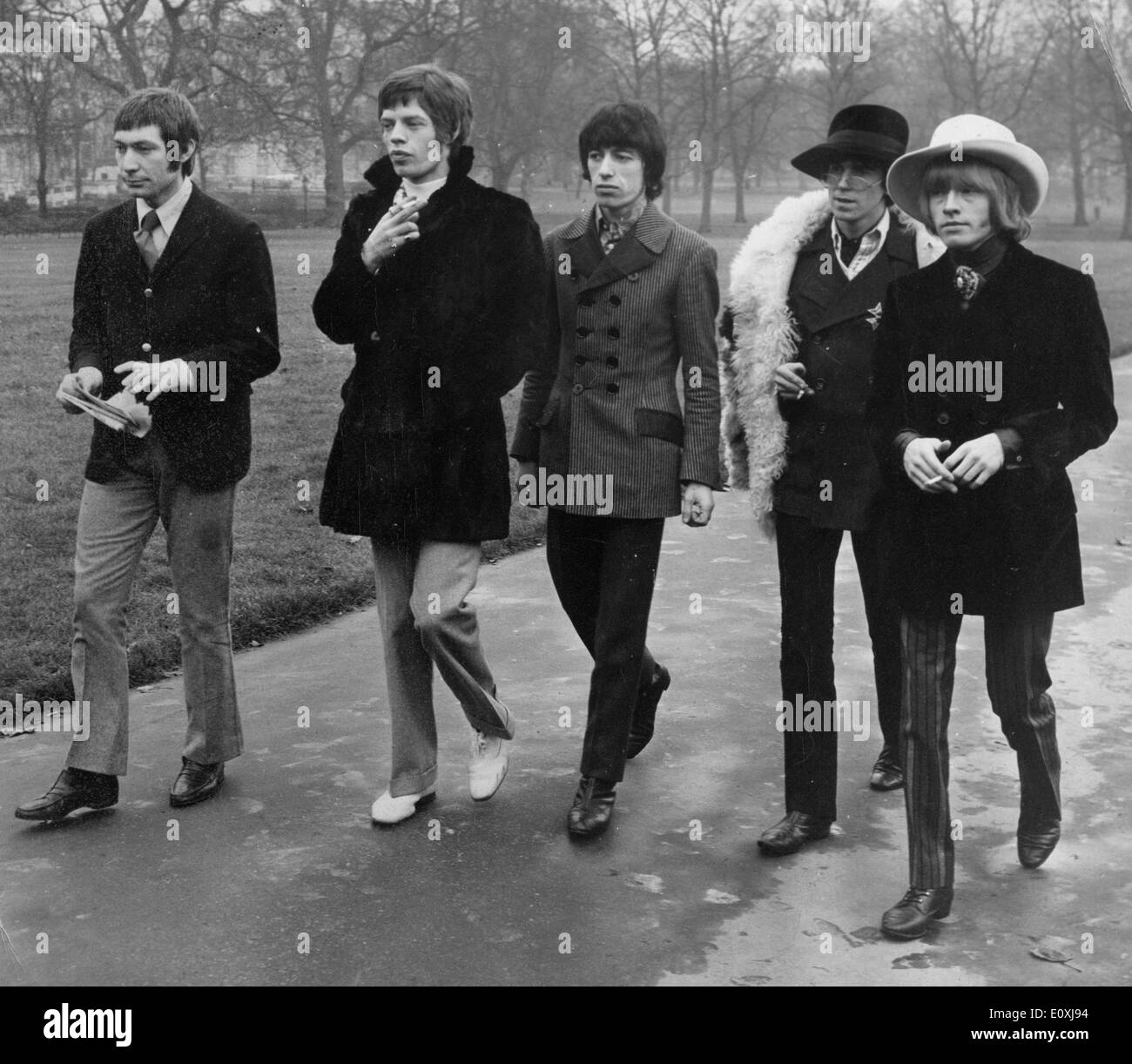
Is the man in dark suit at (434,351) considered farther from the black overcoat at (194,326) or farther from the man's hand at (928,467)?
the man's hand at (928,467)

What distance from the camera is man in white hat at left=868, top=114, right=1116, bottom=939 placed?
3990mm

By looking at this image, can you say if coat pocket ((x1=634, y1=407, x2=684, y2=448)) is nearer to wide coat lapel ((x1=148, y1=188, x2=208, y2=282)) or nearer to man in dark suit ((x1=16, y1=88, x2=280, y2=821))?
man in dark suit ((x1=16, y1=88, x2=280, y2=821))

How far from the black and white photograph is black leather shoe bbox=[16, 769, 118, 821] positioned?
0.01 m

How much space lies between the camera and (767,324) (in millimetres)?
4793

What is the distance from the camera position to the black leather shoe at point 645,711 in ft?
17.5

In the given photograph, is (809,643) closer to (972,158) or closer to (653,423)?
(653,423)

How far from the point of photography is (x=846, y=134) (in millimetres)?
4637

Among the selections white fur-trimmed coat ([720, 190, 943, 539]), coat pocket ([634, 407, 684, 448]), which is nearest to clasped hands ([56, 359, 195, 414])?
coat pocket ([634, 407, 684, 448])

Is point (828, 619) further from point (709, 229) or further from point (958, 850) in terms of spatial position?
point (709, 229)

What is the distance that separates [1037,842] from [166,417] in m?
2.82

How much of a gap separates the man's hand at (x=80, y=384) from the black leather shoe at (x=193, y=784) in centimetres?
115

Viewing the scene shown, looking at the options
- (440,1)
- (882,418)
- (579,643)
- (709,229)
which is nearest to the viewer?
(882,418)
